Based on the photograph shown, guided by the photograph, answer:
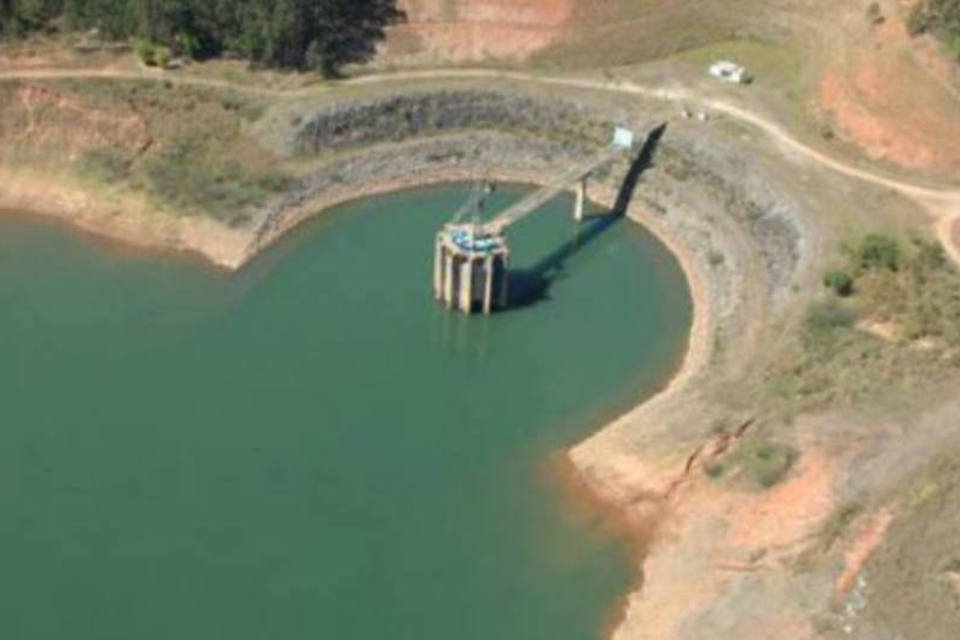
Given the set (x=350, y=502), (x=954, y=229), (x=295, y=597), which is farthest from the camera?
(x=954, y=229)

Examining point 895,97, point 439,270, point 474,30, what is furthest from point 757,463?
point 474,30

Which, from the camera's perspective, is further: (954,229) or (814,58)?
(814,58)

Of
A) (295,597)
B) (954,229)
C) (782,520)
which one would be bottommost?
(295,597)

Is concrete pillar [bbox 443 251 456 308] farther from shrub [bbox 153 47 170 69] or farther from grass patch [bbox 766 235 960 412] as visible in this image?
shrub [bbox 153 47 170 69]

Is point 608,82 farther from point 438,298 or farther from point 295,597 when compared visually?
point 295,597

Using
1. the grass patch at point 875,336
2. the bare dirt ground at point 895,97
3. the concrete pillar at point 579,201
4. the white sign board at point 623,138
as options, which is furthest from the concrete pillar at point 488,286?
the bare dirt ground at point 895,97

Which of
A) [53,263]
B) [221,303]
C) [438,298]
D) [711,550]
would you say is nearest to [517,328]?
[438,298]

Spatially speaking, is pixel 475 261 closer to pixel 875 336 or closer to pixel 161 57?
pixel 875 336

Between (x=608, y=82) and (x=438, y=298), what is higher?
(x=608, y=82)
